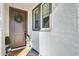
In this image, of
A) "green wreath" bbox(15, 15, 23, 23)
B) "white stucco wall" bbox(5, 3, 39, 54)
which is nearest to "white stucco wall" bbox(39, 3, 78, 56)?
"white stucco wall" bbox(5, 3, 39, 54)

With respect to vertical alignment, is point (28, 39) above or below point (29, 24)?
below

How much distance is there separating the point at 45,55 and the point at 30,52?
0.62 ft

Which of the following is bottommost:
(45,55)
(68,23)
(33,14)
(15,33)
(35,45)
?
(45,55)

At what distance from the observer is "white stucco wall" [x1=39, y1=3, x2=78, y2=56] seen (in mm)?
1299

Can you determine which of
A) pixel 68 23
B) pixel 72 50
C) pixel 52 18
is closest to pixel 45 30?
pixel 52 18

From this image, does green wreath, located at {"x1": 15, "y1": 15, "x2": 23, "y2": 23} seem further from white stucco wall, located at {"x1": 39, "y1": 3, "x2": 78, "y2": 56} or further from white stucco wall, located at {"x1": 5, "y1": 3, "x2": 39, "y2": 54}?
white stucco wall, located at {"x1": 39, "y1": 3, "x2": 78, "y2": 56}

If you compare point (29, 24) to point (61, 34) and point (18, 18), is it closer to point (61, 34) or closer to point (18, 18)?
point (18, 18)

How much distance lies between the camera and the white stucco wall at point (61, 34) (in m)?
1.30

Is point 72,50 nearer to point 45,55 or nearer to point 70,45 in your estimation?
point 70,45

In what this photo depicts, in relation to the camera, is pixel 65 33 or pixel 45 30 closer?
pixel 65 33

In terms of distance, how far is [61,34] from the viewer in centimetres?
139

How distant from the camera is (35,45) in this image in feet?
5.00

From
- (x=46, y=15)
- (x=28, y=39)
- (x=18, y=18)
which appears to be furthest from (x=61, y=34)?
(x=18, y=18)

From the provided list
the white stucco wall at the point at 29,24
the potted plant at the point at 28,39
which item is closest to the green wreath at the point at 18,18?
the white stucco wall at the point at 29,24
